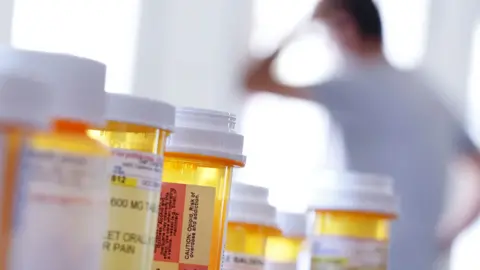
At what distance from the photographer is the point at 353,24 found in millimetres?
1906

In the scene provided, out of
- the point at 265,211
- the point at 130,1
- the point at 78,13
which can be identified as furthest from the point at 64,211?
the point at 130,1

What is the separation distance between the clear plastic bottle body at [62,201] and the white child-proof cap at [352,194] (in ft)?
1.82

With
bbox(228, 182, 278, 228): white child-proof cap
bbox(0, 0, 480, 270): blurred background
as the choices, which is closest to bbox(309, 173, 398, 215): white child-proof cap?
bbox(228, 182, 278, 228): white child-proof cap

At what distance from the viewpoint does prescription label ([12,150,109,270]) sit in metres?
0.41

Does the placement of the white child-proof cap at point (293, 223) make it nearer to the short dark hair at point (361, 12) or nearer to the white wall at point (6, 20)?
the white wall at point (6, 20)

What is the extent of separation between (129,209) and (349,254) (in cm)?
42

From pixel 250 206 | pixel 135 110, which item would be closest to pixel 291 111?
pixel 250 206

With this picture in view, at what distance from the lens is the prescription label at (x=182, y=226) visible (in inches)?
25.2

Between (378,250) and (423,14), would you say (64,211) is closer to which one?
(378,250)

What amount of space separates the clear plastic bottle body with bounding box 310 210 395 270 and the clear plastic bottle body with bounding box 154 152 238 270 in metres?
0.28

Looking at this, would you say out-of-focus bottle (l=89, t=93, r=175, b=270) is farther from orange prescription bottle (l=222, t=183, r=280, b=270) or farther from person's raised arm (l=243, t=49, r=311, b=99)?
person's raised arm (l=243, t=49, r=311, b=99)

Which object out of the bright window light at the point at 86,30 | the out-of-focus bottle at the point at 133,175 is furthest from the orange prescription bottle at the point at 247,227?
the bright window light at the point at 86,30

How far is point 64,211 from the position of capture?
1.41 ft

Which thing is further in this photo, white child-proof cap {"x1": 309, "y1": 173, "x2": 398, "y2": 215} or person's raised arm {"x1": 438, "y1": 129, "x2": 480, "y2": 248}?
person's raised arm {"x1": 438, "y1": 129, "x2": 480, "y2": 248}
